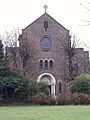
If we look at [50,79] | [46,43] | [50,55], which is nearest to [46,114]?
[50,79]

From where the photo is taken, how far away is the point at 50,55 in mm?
60406

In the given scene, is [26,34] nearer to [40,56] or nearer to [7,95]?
[40,56]

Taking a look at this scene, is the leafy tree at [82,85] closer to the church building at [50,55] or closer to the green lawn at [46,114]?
the church building at [50,55]

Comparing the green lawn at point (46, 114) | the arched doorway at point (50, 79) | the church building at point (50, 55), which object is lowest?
the green lawn at point (46, 114)

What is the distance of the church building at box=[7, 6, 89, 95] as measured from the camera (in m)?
58.8

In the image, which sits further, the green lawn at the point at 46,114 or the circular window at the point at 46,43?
the circular window at the point at 46,43

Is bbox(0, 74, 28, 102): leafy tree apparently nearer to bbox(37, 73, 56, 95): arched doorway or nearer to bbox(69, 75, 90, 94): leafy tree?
bbox(69, 75, 90, 94): leafy tree

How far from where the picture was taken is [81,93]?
40.0 m

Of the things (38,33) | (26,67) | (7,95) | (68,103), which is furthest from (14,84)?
(38,33)

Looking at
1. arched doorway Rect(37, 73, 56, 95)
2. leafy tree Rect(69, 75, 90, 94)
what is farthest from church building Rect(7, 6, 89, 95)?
leafy tree Rect(69, 75, 90, 94)

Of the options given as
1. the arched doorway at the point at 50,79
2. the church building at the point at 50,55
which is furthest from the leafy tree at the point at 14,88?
the arched doorway at the point at 50,79

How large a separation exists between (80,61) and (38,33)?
8421 millimetres

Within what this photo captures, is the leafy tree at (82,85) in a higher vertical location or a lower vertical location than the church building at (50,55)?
lower

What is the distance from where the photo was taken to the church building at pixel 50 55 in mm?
58781
